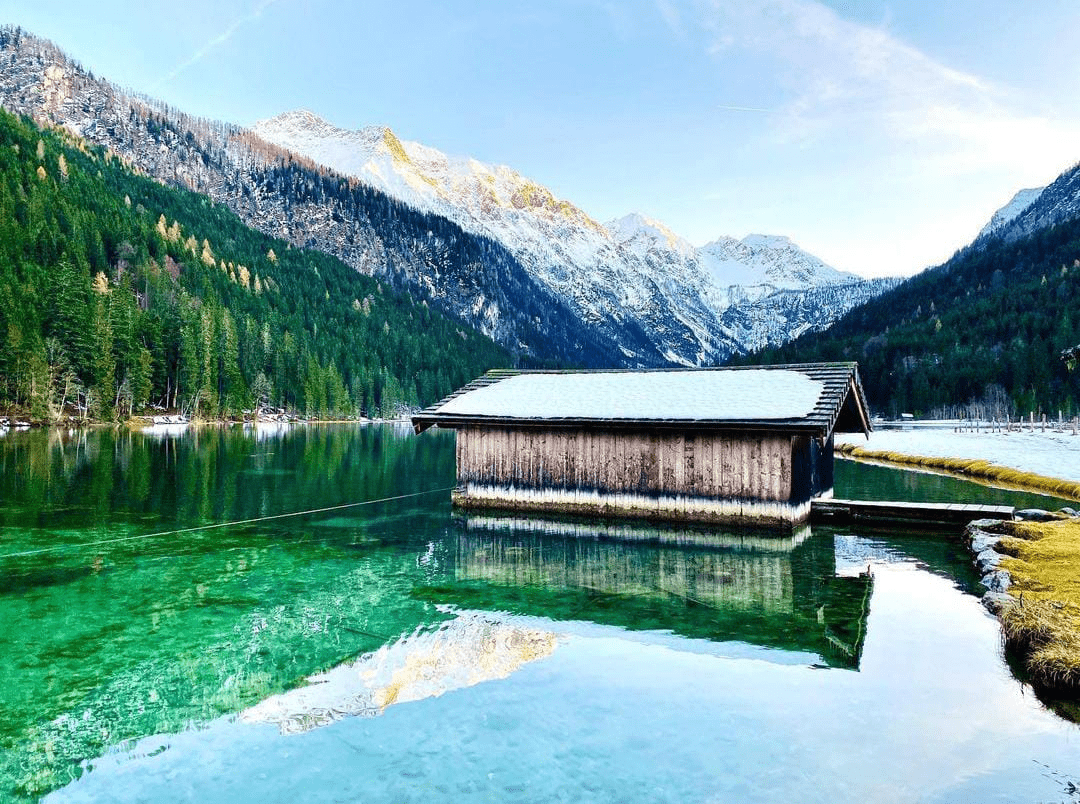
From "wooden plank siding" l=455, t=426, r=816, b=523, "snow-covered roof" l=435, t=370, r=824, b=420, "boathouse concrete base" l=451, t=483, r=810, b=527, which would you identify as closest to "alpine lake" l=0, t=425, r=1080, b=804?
"boathouse concrete base" l=451, t=483, r=810, b=527

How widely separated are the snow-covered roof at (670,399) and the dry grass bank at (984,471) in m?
10.8

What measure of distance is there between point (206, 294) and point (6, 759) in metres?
136

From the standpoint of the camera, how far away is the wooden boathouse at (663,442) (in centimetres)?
2036

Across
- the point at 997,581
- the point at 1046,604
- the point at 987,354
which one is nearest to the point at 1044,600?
the point at 1046,604

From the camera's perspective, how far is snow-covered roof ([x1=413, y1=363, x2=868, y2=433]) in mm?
20234

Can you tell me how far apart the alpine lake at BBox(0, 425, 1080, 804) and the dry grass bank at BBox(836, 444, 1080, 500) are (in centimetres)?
1481

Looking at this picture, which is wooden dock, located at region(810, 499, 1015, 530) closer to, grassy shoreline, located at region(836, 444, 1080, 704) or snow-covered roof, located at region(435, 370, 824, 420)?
grassy shoreline, located at region(836, 444, 1080, 704)

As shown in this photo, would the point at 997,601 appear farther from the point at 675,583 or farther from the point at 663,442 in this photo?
the point at 663,442

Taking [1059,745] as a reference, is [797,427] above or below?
above

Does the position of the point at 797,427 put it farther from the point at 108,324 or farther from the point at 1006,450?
the point at 108,324

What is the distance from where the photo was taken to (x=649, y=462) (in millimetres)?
21797

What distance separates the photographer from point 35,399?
76500 millimetres

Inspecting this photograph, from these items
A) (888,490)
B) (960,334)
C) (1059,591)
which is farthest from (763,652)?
(960,334)

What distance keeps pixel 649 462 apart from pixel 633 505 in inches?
57.4
